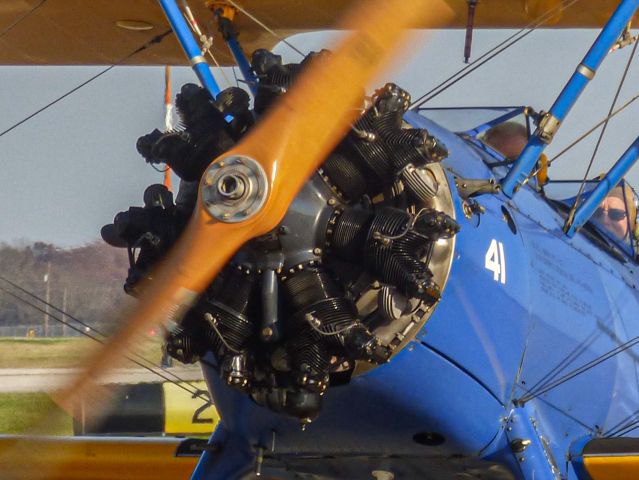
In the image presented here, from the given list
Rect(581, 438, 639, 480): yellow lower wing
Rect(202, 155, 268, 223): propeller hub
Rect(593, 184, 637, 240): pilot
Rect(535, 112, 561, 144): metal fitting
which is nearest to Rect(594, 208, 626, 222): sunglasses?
Rect(593, 184, 637, 240): pilot

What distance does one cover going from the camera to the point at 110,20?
7887 millimetres

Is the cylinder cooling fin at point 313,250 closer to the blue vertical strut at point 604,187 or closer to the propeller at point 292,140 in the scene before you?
the propeller at point 292,140

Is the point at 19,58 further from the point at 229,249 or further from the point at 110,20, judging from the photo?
the point at 229,249

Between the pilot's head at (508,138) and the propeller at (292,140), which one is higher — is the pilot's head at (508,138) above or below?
above

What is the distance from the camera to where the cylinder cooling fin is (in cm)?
438

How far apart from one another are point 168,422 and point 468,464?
8.71 m

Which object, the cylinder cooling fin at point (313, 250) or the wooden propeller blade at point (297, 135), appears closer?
the wooden propeller blade at point (297, 135)

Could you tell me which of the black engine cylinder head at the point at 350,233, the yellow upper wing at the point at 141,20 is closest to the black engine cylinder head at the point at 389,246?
the black engine cylinder head at the point at 350,233

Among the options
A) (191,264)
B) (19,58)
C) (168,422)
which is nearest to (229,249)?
(191,264)

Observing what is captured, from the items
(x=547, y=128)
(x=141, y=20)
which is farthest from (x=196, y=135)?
(x=141, y=20)

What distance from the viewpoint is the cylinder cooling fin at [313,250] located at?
14.4ft

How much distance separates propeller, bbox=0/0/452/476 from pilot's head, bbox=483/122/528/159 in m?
2.17

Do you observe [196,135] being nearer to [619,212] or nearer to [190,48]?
[190,48]

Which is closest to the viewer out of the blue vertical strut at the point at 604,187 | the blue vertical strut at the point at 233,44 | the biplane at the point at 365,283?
the biplane at the point at 365,283
